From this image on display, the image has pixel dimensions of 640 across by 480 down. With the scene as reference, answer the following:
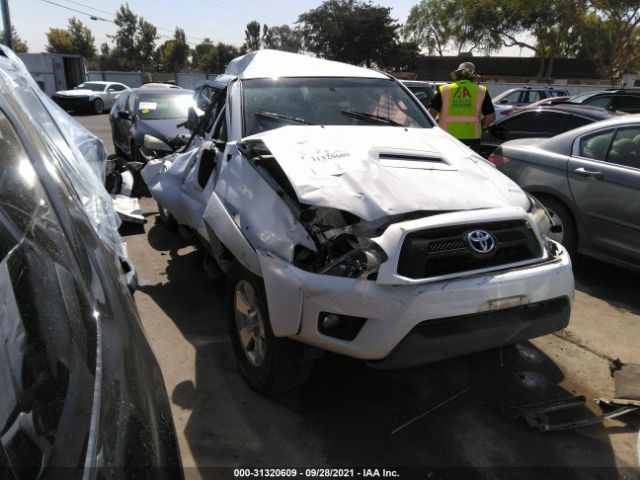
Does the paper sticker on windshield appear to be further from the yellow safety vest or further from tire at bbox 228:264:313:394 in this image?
the yellow safety vest

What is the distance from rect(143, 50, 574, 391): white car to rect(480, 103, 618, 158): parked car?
158 inches

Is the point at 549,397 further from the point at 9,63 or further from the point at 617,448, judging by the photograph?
the point at 9,63

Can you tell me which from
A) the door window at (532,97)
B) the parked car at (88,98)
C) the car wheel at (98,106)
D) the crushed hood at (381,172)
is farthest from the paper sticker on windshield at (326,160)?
the car wheel at (98,106)

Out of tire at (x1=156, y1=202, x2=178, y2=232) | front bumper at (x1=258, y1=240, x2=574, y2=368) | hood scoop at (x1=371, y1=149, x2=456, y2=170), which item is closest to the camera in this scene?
front bumper at (x1=258, y1=240, x2=574, y2=368)

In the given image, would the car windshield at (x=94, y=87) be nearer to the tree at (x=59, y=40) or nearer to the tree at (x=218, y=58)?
the tree at (x=218, y=58)

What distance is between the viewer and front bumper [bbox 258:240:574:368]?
7.45 ft

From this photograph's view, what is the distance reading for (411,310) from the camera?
7.39 ft

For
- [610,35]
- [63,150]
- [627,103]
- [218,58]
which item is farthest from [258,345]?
[218,58]

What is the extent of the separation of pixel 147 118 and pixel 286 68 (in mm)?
5230

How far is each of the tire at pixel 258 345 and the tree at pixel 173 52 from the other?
83202mm

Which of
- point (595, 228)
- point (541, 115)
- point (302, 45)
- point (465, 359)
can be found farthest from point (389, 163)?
point (302, 45)

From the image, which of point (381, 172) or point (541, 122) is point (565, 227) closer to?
point (381, 172)

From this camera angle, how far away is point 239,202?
2953mm

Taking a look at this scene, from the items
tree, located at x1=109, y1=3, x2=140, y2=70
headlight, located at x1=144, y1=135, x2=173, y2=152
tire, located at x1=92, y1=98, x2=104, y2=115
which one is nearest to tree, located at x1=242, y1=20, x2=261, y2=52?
tree, located at x1=109, y1=3, x2=140, y2=70
